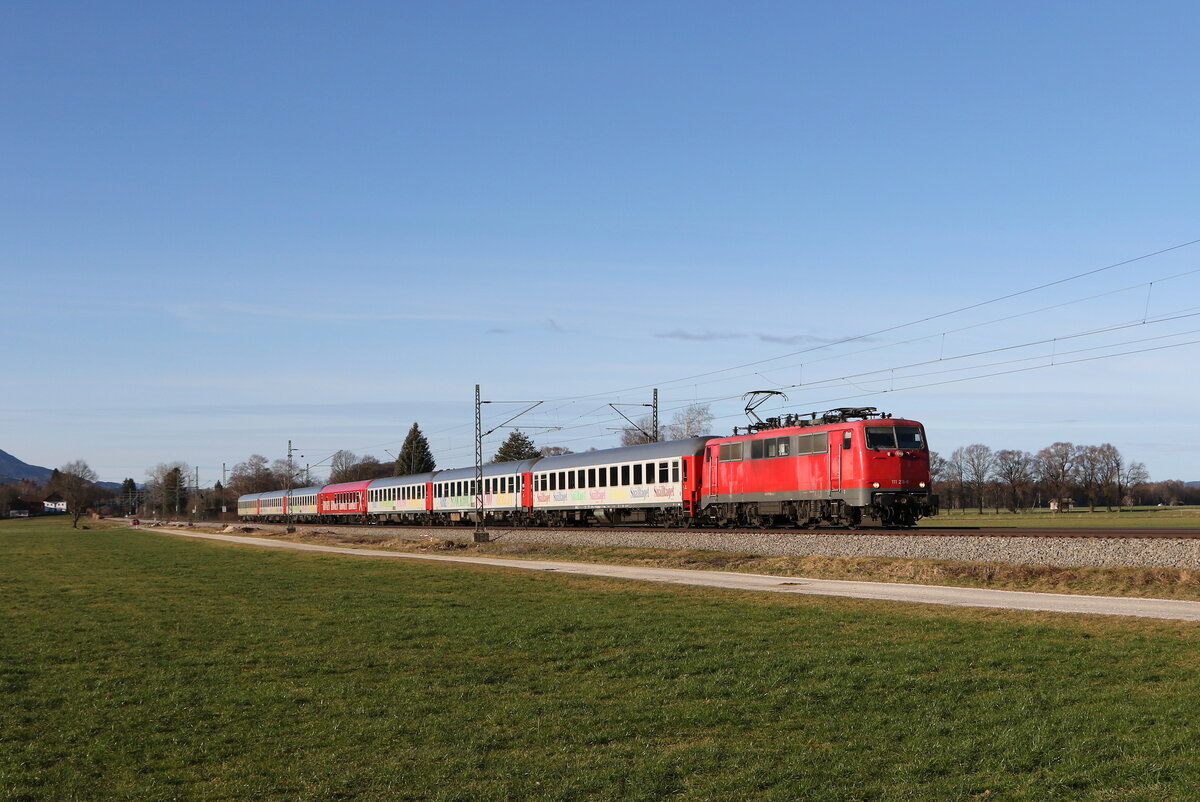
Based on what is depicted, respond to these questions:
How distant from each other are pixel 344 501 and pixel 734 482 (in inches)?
2315

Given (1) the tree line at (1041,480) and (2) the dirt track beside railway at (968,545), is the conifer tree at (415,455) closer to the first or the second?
(1) the tree line at (1041,480)

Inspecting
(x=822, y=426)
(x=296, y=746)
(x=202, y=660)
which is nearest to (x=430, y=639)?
(x=202, y=660)

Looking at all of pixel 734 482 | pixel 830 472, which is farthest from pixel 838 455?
pixel 734 482

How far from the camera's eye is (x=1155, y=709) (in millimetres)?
10812

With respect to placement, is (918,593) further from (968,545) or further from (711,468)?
(711,468)

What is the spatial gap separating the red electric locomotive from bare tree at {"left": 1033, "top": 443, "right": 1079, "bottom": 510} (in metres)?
116

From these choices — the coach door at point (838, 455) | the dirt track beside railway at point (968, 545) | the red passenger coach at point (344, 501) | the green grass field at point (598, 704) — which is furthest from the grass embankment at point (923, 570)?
the red passenger coach at point (344, 501)

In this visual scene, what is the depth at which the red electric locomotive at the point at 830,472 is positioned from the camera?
33812mm

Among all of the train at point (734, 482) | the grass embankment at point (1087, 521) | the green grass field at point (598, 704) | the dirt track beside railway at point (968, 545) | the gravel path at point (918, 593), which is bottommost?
the grass embankment at point (1087, 521)

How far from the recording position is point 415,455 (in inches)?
6329

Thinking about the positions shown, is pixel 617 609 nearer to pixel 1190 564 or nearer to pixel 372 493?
pixel 1190 564

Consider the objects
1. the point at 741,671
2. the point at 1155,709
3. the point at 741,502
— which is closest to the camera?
the point at 1155,709

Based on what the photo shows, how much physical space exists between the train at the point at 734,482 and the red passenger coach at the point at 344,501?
19040 millimetres

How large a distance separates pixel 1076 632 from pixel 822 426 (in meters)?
19.7
